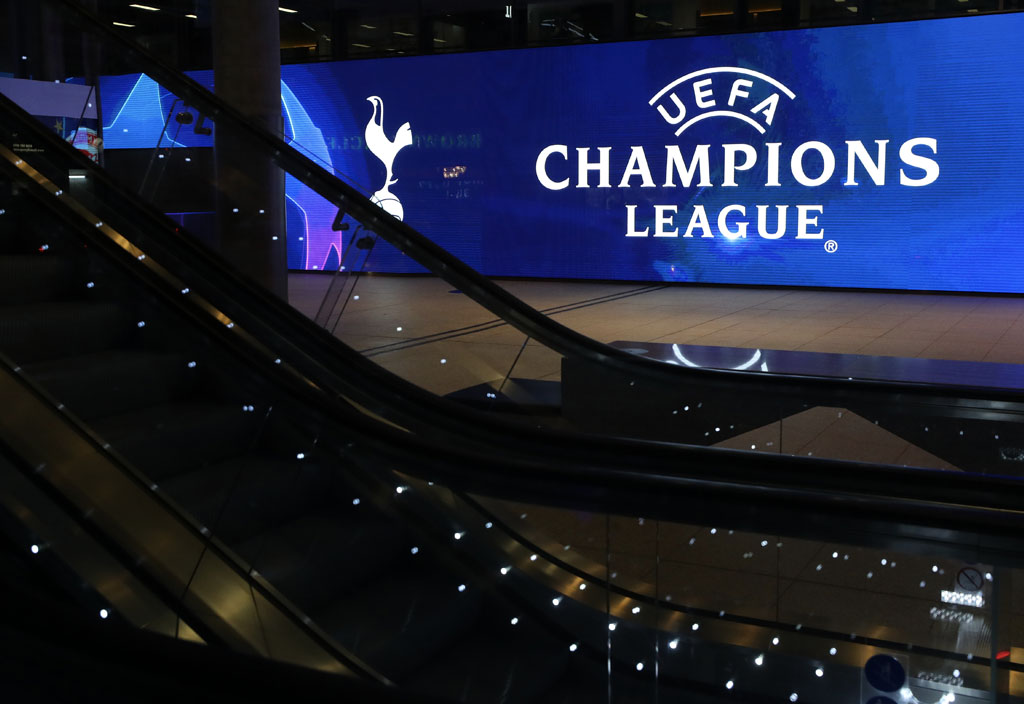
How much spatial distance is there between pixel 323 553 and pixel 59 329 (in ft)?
5.22

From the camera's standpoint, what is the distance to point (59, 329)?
3.78 meters

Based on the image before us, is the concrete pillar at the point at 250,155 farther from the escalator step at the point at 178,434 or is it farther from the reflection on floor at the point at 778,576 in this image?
the reflection on floor at the point at 778,576

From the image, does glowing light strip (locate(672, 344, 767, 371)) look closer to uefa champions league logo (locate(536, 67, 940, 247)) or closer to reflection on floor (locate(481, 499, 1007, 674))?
reflection on floor (locate(481, 499, 1007, 674))

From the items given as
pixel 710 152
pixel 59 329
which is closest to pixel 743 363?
pixel 59 329

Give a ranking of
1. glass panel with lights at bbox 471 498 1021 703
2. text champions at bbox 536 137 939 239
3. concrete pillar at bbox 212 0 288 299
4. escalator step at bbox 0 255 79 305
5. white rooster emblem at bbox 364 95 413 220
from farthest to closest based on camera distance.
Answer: white rooster emblem at bbox 364 95 413 220 → text champions at bbox 536 137 939 239 → concrete pillar at bbox 212 0 288 299 → escalator step at bbox 0 255 79 305 → glass panel with lights at bbox 471 498 1021 703

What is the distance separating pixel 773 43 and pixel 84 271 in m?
10.5

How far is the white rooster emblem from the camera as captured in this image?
1496 centimetres

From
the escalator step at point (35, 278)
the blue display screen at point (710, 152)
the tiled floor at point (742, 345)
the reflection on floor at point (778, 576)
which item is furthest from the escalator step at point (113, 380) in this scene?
the blue display screen at point (710, 152)

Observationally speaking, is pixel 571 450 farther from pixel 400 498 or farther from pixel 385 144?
pixel 385 144

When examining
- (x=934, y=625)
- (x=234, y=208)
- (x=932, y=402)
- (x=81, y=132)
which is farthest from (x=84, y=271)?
(x=932, y=402)

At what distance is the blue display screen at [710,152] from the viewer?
11.8 metres

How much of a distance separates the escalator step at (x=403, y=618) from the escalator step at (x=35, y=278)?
2.09 m

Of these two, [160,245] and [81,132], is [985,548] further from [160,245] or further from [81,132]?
[81,132]

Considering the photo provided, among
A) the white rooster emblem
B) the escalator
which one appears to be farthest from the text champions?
the escalator
